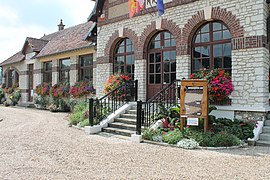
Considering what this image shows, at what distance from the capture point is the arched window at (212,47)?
828 centimetres

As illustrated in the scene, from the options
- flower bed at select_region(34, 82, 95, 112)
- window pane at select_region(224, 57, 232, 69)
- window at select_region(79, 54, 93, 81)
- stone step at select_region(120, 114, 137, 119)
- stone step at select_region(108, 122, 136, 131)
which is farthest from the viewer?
window at select_region(79, 54, 93, 81)

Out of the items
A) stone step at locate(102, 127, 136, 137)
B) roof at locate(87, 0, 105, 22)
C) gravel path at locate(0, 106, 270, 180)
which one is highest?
roof at locate(87, 0, 105, 22)

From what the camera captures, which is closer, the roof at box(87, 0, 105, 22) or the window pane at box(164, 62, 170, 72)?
the window pane at box(164, 62, 170, 72)

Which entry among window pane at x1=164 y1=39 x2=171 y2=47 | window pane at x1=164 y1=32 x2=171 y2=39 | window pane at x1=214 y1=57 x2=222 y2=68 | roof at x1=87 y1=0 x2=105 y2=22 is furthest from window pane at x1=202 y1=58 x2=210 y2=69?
roof at x1=87 y1=0 x2=105 y2=22

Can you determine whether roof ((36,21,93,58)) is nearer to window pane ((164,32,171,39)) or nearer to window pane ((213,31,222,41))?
window pane ((164,32,171,39))

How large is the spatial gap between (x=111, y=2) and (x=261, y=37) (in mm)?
6788

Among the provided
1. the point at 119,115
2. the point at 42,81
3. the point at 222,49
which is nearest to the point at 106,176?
the point at 119,115

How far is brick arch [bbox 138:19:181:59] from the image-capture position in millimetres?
9195

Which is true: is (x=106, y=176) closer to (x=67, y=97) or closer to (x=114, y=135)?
(x=114, y=135)

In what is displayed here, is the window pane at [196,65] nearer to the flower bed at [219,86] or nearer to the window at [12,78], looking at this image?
the flower bed at [219,86]

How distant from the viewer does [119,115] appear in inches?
361

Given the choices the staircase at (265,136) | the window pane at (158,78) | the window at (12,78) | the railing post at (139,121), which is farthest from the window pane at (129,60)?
the window at (12,78)

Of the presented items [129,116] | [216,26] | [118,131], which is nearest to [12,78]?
[129,116]

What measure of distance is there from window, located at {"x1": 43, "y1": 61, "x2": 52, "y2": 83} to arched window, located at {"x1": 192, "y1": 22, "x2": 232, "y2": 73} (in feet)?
37.4
